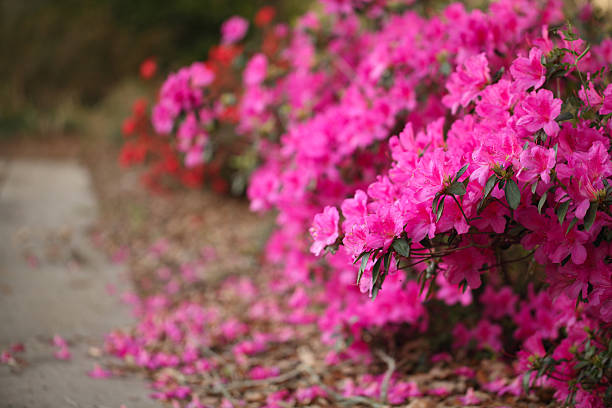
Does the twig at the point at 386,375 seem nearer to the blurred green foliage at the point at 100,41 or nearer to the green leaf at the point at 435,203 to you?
the green leaf at the point at 435,203

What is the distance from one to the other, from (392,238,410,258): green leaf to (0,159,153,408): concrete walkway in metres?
1.11

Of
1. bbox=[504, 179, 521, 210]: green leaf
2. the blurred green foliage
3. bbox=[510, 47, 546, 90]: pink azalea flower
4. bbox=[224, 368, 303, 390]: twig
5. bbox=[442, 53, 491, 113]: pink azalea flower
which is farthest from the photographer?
the blurred green foliage

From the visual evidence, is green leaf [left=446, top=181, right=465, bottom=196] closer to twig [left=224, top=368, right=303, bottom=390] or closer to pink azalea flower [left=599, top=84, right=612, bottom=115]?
pink azalea flower [left=599, top=84, right=612, bottom=115]

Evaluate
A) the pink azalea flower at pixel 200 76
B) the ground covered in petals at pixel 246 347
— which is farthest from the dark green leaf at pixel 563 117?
the pink azalea flower at pixel 200 76

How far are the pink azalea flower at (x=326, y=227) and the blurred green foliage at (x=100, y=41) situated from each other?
8.03 meters

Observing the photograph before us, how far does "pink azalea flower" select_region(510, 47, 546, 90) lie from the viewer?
1.14 metres

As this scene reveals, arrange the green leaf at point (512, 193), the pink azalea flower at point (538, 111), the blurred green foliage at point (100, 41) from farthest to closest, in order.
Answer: the blurred green foliage at point (100, 41) < the pink azalea flower at point (538, 111) < the green leaf at point (512, 193)

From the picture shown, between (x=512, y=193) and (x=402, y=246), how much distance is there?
0.22m

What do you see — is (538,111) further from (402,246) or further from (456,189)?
(402,246)

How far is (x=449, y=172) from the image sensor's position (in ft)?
3.28

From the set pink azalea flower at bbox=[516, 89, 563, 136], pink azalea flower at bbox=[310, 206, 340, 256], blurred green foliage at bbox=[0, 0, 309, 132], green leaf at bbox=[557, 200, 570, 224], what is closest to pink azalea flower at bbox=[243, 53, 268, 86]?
pink azalea flower at bbox=[310, 206, 340, 256]

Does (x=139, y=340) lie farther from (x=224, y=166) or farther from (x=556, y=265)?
(x=224, y=166)

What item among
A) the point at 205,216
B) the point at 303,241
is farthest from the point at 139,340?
the point at 205,216

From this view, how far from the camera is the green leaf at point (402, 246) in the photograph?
38.5 inches
